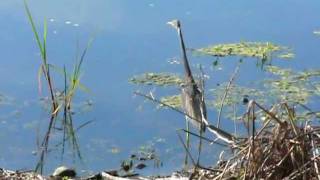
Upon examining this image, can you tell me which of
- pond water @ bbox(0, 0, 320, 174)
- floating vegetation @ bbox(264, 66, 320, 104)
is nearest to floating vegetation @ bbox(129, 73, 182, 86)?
pond water @ bbox(0, 0, 320, 174)

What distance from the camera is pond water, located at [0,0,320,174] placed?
3611 mm

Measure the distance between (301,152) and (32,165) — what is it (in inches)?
66.2

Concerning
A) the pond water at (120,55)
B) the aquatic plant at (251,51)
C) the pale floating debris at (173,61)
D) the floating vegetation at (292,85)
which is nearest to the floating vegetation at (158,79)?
the pond water at (120,55)

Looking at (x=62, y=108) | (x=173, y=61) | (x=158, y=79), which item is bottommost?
(x=62, y=108)

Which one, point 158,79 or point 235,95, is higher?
point 158,79

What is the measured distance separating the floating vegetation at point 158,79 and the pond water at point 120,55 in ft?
0.16

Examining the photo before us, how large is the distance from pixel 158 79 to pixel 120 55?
0.41 metres

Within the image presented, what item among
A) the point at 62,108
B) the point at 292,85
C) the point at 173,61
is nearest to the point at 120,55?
the point at 173,61

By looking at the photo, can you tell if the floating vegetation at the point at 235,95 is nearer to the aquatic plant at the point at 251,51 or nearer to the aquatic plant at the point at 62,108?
the aquatic plant at the point at 251,51

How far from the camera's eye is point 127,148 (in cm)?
358

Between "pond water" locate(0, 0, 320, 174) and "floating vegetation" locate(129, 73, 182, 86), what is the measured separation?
0.05 metres

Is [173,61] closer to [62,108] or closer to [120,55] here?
[120,55]

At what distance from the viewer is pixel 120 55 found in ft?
14.8

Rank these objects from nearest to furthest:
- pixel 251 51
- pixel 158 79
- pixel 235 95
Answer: pixel 235 95 → pixel 158 79 → pixel 251 51
